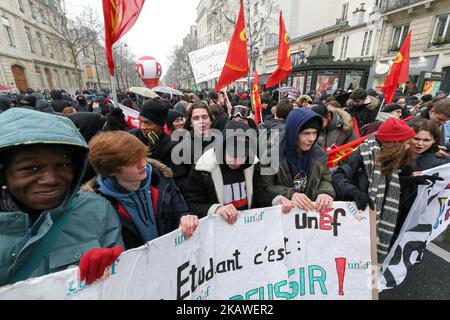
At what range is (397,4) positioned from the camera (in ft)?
54.0

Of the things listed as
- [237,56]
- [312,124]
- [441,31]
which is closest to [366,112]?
[237,56]

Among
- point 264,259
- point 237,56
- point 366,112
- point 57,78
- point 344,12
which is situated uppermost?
point 344,12

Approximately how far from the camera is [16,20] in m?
25.1

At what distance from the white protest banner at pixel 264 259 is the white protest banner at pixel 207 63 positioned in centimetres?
559

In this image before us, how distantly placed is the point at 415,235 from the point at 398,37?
829 inches

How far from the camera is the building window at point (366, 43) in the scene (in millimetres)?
18938

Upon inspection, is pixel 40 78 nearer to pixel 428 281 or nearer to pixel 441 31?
pixel 428 281

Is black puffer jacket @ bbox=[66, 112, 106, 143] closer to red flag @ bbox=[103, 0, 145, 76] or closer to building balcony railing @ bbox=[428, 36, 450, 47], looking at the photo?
red flag @ bbox=[103, 0, 145, 76]

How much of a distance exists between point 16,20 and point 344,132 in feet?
121

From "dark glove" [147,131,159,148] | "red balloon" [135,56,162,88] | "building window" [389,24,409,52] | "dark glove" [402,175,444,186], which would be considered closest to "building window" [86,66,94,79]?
"red balloon" [135,56,162,88]

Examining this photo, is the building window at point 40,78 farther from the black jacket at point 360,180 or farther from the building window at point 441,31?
the building window at point 441,31

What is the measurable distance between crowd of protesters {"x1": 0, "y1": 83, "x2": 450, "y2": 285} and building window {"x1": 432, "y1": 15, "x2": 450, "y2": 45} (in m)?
15.9

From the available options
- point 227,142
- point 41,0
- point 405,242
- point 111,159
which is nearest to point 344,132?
point 405,242
